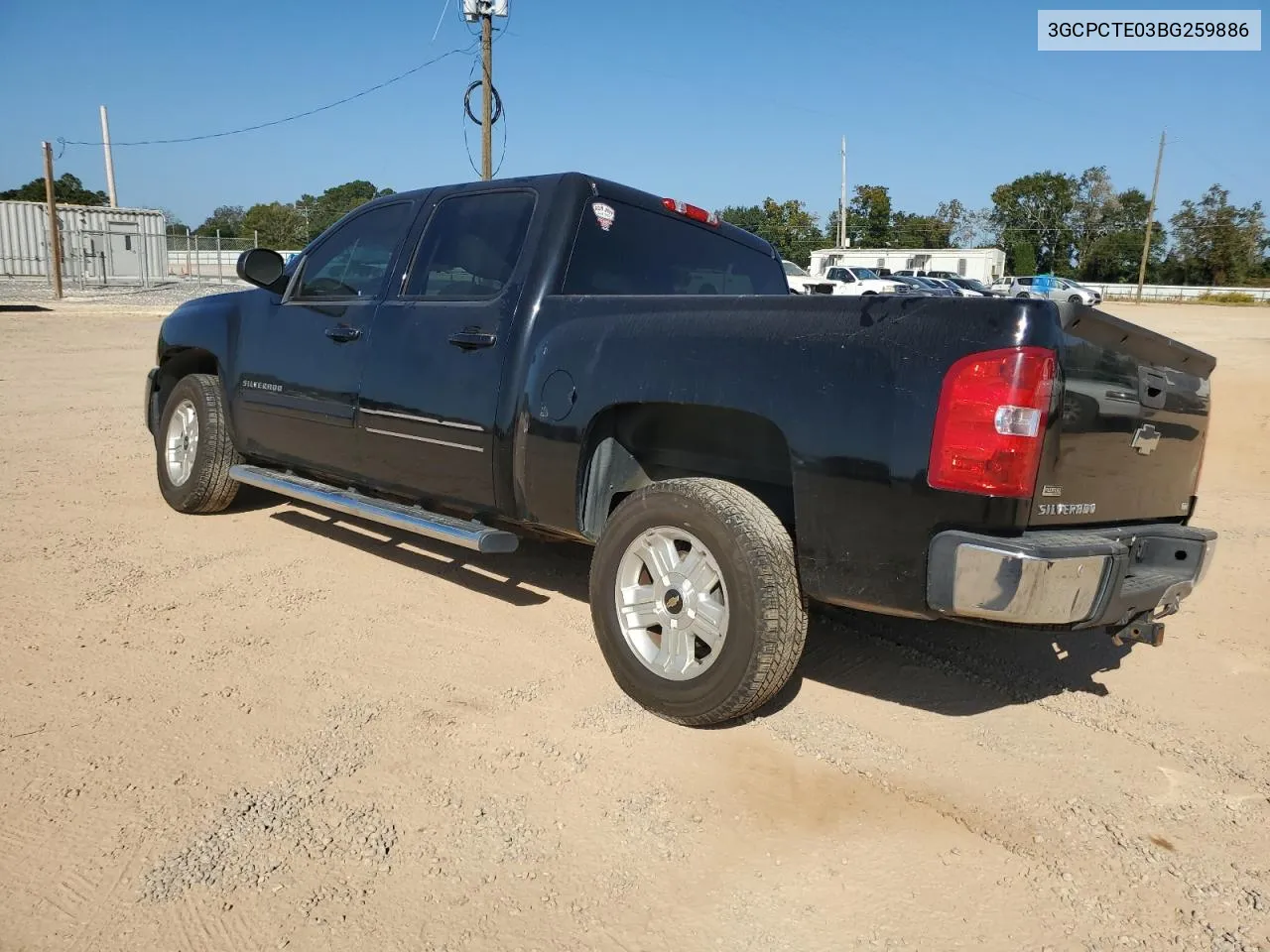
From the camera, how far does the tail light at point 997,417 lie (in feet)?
8.34

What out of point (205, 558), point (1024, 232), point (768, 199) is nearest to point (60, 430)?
point (205, 558)

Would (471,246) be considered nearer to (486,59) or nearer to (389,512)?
(389,512)

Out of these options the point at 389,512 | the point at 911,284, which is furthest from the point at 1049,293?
the point at 911,284

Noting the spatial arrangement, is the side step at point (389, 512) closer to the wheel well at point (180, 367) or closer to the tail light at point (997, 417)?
the wheel well at point (180, 367)

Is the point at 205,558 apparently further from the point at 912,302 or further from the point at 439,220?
the point at 912,302

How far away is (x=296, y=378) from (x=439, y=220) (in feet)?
3.68

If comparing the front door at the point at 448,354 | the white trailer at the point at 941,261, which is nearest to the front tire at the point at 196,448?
the front door at the point at 448,354

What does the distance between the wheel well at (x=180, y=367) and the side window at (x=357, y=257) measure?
1.20 meters

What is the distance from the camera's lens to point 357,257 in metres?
4.85

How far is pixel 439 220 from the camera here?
4453 millimetres

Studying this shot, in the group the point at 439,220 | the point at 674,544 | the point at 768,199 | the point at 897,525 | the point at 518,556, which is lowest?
the point at 518,556

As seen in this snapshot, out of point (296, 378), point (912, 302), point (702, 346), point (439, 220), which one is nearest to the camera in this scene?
point (912, 302)

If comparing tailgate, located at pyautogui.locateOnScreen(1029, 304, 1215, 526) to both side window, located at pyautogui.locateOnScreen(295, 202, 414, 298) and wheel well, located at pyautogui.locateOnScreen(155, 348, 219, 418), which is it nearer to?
side window, located at pyautogui.locateOnScreen(295, 202, 414, 298)

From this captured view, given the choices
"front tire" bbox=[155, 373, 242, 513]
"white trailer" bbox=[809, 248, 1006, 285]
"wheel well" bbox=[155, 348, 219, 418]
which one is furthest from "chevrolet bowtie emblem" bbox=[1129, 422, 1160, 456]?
"white trailer" bbox=[809, 248, 1006, 285]
